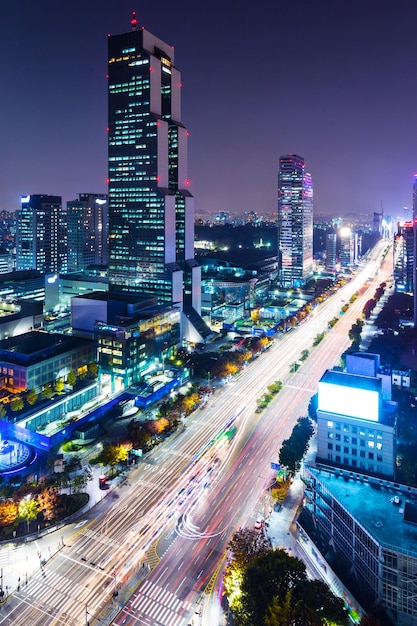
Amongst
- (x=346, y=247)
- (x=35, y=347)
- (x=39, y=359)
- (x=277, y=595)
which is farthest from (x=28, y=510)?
(x=346, y=247)

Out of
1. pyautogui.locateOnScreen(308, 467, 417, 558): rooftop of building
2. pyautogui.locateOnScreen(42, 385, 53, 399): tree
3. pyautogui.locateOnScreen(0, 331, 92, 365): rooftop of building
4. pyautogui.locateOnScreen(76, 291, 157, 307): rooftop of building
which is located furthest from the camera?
pyautogui.locateOnScreen(76, 291, 157, 307): rooftop of building

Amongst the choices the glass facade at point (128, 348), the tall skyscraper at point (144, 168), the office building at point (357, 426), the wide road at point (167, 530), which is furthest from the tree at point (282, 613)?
the tall skyscraper at point (144, 168)

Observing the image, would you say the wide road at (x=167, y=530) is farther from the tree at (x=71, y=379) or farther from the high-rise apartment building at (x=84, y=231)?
the high-rise apartment building at (x=84, y=231)

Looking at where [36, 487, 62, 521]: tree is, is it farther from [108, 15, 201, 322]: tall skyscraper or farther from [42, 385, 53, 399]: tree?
[108, 15, 201, 322]: tall skyscraper

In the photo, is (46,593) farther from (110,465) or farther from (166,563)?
(110,465)

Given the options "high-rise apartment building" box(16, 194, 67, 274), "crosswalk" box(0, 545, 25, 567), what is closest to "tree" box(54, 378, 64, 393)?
"crosswalk" box(0, 545, 25, 567)

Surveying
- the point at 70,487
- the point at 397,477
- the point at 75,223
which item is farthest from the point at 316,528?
the point at 75,223
